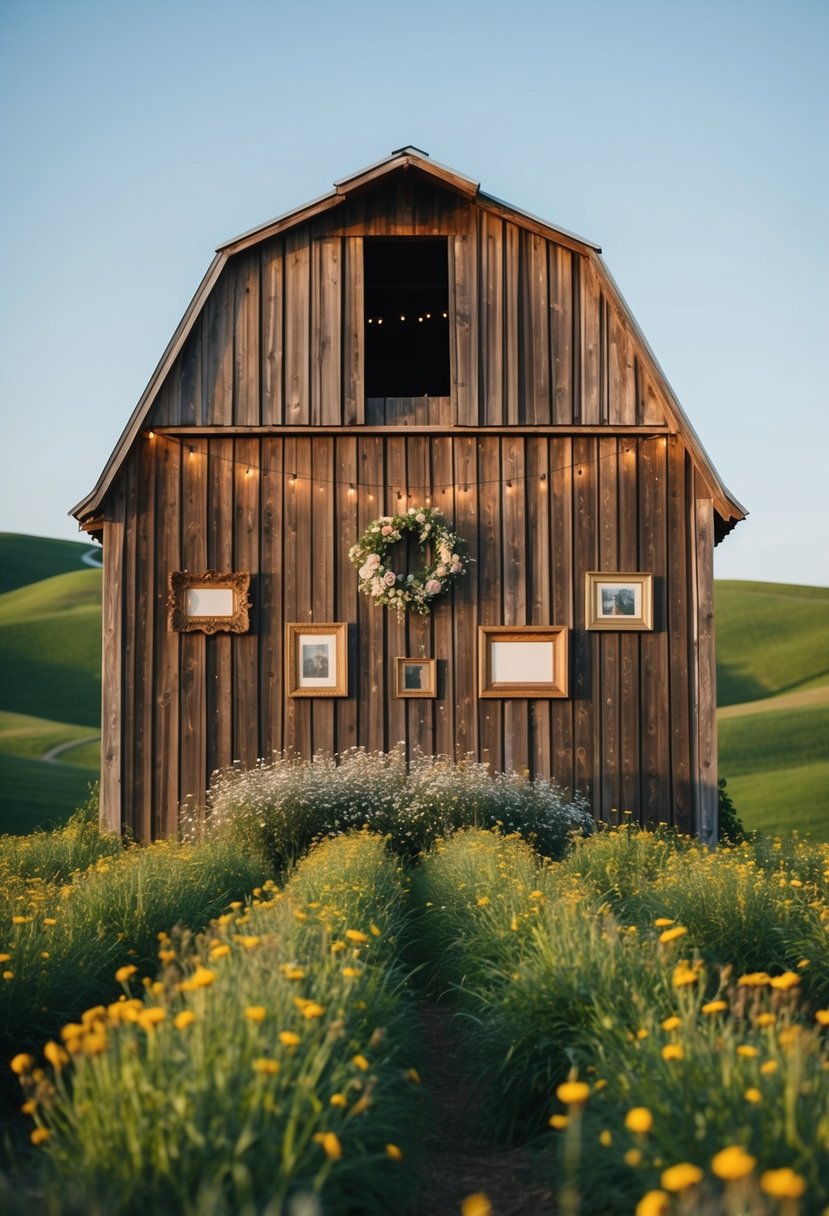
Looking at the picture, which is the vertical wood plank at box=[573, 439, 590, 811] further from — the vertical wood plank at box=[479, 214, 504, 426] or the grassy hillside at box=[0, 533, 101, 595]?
the grassy hillside at box=[0, 533, 101, 595]

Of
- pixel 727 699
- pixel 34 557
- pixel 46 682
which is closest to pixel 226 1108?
pixel 727 699

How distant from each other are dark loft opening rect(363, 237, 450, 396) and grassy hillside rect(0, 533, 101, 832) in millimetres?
8854

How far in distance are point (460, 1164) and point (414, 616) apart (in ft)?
27.7

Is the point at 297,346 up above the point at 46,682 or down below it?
above

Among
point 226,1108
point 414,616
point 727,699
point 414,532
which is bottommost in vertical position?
point 727,699

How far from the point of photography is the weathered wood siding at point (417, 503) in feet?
42.0

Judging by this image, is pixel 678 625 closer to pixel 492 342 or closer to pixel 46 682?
pixel 492 342

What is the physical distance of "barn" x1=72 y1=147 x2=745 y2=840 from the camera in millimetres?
12789

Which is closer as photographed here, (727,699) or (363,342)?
(363,342)

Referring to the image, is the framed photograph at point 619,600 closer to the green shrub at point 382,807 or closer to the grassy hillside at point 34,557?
the green shrub at point 382,807

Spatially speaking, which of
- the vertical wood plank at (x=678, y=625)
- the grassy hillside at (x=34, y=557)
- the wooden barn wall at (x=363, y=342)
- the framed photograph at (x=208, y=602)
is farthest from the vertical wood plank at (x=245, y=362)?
the grassy hillside at (x=34, y=557)

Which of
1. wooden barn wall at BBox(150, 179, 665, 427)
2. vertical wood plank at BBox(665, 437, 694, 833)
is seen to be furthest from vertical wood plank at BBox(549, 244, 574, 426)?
vertical wood plank at BBox(665, 437, 694, 833)

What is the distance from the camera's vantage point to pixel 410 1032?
527 cm

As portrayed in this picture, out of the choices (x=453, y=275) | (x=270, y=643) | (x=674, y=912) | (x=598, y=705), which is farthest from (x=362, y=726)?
(x=674, y=912)
